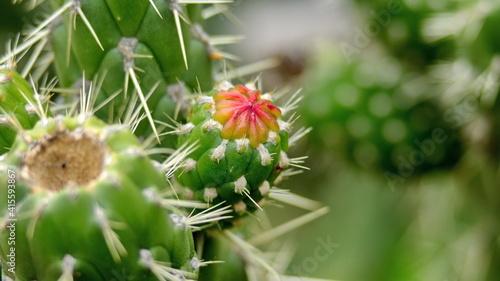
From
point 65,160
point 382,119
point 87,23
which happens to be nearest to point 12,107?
point 87,23

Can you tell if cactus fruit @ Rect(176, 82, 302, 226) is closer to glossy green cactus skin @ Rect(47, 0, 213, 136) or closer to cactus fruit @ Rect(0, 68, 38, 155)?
glossy green cactus skin @ Rect(47, 0, 213, 136)

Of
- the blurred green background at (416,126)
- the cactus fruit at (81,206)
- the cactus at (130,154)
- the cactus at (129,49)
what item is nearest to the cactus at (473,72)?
the blurred green background at (416,126)

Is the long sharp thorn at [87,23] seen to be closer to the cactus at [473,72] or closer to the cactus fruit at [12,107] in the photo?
the cactus fruit at [12,107]

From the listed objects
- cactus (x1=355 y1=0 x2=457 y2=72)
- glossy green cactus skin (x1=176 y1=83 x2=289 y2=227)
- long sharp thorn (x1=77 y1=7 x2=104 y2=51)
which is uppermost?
long sharp thorn (x1=77 y1=7 x2=104 y2=51)

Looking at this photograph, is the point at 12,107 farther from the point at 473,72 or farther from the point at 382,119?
the point at 382,119

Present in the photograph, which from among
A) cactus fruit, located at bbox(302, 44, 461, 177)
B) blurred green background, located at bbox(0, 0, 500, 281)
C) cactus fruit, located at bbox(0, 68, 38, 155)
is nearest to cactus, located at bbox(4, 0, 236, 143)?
cactus fruit, located at bbox(0, 68, 38, 155)

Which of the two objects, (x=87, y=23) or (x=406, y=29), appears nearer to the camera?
(x=87, y=23)
